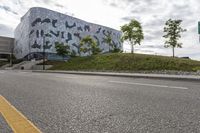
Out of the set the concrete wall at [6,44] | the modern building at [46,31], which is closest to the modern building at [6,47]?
the concrete wall at [6,44]

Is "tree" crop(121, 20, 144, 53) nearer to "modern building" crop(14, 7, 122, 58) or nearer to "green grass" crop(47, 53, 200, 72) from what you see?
"green grass" crop(47, 53, 200, 72)

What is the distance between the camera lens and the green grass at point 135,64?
97.2 ft

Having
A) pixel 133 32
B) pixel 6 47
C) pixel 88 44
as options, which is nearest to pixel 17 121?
pixel 133 32

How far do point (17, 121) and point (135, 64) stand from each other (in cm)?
3181

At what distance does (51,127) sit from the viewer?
130 inches

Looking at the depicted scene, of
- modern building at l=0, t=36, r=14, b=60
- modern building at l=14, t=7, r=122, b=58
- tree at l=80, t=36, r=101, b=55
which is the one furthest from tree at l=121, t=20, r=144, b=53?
modern building at l=0, t=36, r=14, b=60

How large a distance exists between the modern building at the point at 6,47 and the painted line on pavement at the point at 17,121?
4498 inches

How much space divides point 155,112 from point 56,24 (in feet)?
300

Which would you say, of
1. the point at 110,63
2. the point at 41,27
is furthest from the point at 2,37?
the point at 110,63

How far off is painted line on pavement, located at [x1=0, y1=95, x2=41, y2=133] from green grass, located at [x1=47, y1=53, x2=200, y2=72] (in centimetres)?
2470

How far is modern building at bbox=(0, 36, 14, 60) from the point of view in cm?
11188

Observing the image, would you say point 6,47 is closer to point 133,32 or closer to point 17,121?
point 133,32

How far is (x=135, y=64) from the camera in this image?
34781 millimetres

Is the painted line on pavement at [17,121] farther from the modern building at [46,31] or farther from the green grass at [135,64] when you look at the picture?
the modern building at [46,31]
